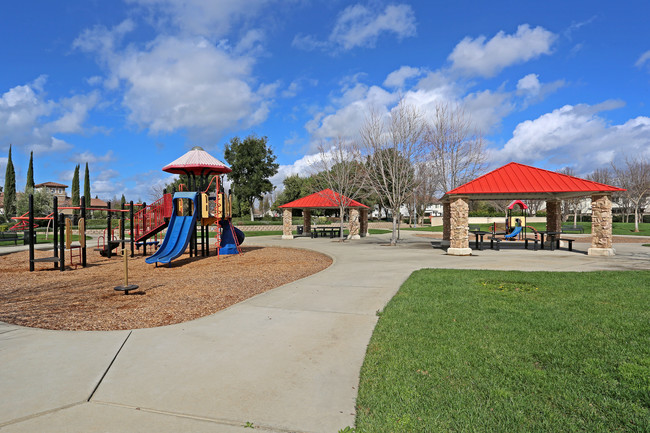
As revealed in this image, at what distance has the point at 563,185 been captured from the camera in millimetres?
15805

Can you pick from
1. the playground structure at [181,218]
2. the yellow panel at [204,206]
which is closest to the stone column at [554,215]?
the playground structure at [181,218]

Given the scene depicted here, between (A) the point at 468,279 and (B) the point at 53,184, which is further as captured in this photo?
(B) the point at 53,184

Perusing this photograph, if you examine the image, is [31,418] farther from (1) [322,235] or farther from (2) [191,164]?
(1) [322,235]

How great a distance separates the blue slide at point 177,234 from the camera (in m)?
13.3

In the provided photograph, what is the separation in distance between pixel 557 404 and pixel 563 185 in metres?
15.5

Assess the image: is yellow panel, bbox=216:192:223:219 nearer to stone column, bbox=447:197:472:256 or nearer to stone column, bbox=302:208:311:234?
stone column, bbox=447:197:472:256

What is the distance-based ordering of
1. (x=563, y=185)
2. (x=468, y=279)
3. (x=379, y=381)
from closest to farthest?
1. (x=379, y=381)
2. (x=468, y=279)
3. (x=563, y=185)

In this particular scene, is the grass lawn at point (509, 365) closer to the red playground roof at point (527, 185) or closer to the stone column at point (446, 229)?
the red playground roof at point (527, 185)

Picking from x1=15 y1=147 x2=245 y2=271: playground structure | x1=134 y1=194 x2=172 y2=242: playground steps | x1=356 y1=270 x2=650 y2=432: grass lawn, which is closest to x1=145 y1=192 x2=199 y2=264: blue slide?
x1=15 y1=147 x2=245 y2=271: playground structure

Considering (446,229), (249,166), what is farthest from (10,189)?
(446,229)

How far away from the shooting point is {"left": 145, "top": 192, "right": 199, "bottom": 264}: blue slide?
43.7ft

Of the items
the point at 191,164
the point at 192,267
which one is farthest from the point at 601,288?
the point at 191,164

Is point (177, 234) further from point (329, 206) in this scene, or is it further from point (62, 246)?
point (329, 206)

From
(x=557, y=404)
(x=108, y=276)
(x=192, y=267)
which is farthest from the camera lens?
(x=192, y=267)
